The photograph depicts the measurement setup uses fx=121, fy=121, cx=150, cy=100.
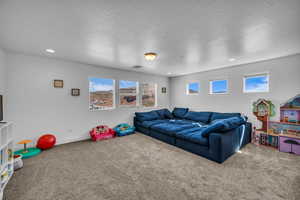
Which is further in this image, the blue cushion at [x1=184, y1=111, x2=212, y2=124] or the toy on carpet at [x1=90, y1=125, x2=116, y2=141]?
the blue cushion at [x1=184, y1=111, x2=212, y2=124]

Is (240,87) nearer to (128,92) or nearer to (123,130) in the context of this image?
(128,92)

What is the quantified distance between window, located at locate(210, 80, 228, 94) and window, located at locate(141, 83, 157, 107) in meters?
2.58

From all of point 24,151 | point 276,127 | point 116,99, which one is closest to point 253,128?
point 276,127

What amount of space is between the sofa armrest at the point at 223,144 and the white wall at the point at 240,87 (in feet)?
5.48

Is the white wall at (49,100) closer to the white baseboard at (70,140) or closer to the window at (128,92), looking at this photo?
the white baseboard at (70,140)

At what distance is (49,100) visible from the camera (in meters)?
3.41

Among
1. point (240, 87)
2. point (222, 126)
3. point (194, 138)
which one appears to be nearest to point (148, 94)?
point (194, 138)

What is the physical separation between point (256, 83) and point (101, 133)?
5.35 metres

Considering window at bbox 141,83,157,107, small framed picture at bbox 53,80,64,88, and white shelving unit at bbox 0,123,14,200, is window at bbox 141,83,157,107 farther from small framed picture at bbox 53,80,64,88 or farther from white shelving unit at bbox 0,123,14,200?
white shelving unit at bbox 0,123,14,200

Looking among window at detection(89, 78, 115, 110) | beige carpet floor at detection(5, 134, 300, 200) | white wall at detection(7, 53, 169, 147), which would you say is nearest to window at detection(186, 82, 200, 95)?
beige carpet floor at detection(5, 134, 300, 200)

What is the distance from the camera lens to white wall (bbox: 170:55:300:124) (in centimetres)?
325

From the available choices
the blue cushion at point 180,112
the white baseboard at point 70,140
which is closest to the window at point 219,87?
the blue cushion at point 180,112

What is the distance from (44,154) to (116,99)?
255cm

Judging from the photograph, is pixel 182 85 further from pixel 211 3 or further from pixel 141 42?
pixel 211 3
